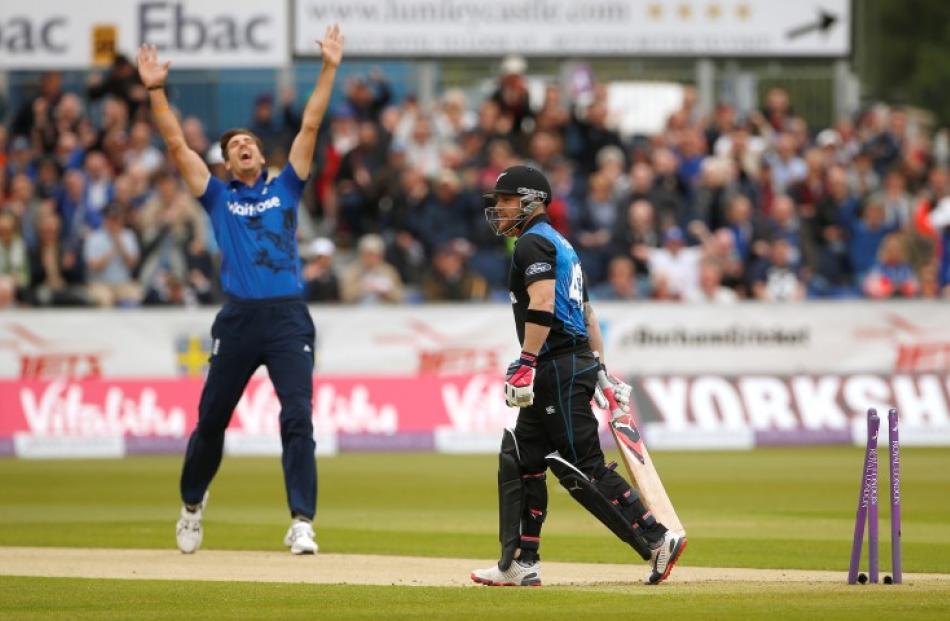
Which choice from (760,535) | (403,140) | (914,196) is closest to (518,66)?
(403,140)

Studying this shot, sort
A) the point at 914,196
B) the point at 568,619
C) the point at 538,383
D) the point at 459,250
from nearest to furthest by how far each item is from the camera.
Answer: the point at 568,619
the point at 538,383
the point at 459,250
the point at 914,196

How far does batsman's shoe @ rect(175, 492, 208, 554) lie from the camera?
1195cm

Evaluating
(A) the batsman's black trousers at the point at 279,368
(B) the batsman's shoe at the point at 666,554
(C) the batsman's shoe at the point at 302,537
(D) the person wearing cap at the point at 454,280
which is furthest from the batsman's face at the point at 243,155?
(D) the person wearing cap at the point at 454,280

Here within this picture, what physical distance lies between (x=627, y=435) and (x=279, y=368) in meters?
2.56

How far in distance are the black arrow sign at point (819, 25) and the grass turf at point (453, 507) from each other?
858 centimetres

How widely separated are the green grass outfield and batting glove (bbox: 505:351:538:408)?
3.42 feet

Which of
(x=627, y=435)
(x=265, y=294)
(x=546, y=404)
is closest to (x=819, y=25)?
(x=265, y=294)

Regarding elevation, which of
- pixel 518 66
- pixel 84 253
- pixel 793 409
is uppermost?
pixel 518 66

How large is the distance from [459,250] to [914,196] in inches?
284

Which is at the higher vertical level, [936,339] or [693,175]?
[693,175]

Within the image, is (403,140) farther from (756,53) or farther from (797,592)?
(797,592)

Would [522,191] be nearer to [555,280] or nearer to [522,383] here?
[555,280]

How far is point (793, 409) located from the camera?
22062 mm

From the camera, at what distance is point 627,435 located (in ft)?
33.9
